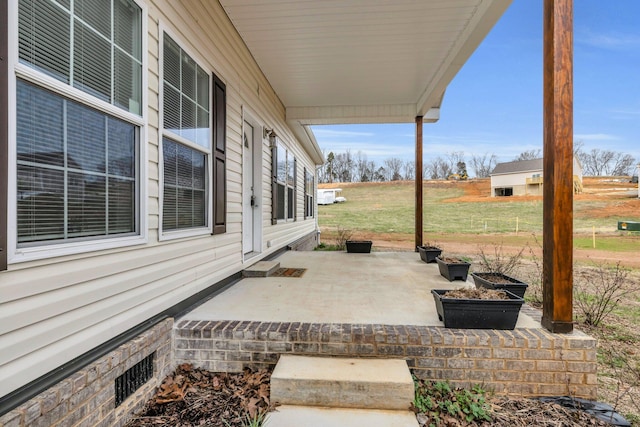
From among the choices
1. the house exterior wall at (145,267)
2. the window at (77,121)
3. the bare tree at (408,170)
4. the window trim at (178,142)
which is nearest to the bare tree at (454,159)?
the bare tree at (408,170)

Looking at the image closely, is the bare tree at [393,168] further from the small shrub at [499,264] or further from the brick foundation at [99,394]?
the brick foundation at [99,394]

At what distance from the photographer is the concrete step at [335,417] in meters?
1.84

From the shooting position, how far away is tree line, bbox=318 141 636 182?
43812mm

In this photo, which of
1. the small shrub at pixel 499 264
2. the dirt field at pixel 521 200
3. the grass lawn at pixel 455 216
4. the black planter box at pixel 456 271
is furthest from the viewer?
the grass lawn at pixel 455 216

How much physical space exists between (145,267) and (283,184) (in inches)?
187

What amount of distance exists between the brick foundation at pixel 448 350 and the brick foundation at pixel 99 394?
0.31 meters

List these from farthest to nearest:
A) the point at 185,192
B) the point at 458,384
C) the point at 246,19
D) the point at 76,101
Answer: the point at 246,19, the point at 185,192, the point at 458,384, the point at 76,101

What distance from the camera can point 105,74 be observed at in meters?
1.85

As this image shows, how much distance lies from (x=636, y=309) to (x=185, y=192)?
596cm

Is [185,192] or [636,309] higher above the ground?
[185,192]

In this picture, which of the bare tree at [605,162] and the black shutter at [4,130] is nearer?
the black shutter at [4,130]

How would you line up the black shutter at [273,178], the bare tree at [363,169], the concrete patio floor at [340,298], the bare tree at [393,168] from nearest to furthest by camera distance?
the concrete patio floor at [340,298] → the black shutter at [273,178] → the bare tree at [393,168] → the bare tree at [363,169]

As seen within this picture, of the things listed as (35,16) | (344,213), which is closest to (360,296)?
(35,16)

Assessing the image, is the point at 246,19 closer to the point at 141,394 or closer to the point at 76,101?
the point at 76,101
